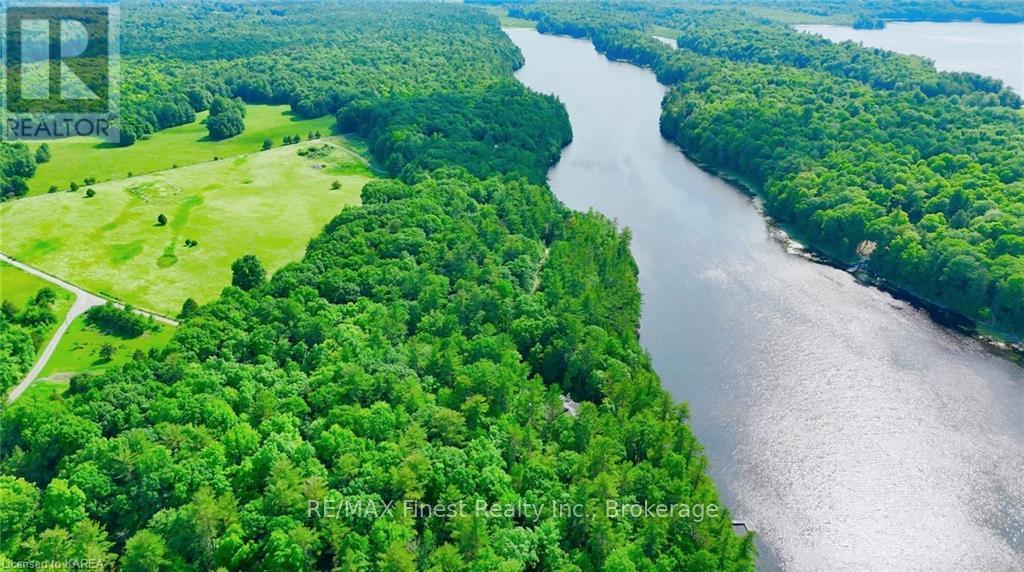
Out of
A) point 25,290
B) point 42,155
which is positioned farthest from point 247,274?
point 42,155

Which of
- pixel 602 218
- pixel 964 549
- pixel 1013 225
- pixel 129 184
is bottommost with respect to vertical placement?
pixel 129 184

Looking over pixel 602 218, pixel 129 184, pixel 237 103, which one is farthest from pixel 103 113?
pixel 602 218

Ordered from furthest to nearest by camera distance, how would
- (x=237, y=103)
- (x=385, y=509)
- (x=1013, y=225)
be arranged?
(x=237, y=103), (x=1013, y=225), (x=385, y=509)

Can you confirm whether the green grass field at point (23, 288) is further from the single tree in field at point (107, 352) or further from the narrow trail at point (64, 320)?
the single tree in field at point (107, 352)

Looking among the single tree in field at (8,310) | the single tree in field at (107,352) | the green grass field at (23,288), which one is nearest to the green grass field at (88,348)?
the single tree in field at (107,352)

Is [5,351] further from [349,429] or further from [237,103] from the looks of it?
[237,103]

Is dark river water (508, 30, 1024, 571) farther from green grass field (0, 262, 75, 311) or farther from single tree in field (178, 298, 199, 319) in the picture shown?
green grass field (0, 262, 75, 311)
